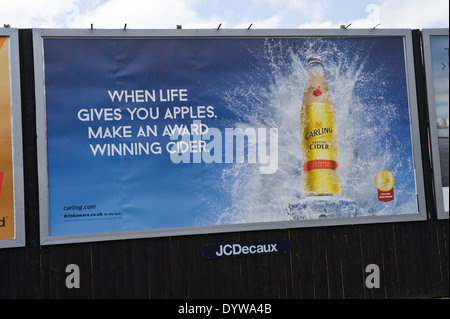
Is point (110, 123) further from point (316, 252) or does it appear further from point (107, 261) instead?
point (316, 252)

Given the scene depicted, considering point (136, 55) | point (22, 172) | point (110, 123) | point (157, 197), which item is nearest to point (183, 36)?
point (136, 55)

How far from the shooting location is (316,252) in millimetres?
6363

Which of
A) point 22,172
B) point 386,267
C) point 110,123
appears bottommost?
point 386,267

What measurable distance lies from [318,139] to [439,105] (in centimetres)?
183

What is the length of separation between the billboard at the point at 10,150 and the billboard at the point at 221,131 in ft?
0.87

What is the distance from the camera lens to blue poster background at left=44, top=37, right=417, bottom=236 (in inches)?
235

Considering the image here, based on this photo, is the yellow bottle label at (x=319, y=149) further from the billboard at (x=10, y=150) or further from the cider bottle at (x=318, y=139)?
the billboard at (x=10, y=150)

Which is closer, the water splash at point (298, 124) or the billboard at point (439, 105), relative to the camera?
the water splash at point (298, 124)

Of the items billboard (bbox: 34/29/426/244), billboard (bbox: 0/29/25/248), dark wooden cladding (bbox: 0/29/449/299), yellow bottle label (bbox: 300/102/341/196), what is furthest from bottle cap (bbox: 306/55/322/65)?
billboard (bbox: 0/29/25/248)

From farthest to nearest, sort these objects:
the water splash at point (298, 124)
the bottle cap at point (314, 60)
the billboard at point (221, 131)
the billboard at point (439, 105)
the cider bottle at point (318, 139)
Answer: the billboard at point (439, 105) → the bottle cap at point (314, 60) → the cider bottle at point (318, 139) → the water splash at point (298, 124) → the billboard at point (221, 131)

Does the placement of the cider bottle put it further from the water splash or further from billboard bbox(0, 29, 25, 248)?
billboard bbox(0, 29, 25, 248)

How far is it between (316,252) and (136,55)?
3.47 meters

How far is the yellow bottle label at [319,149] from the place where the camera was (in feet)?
20.9

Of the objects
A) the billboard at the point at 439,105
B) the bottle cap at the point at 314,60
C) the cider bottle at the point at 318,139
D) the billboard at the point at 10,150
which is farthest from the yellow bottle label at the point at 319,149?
the billboard at the point at 10,150
